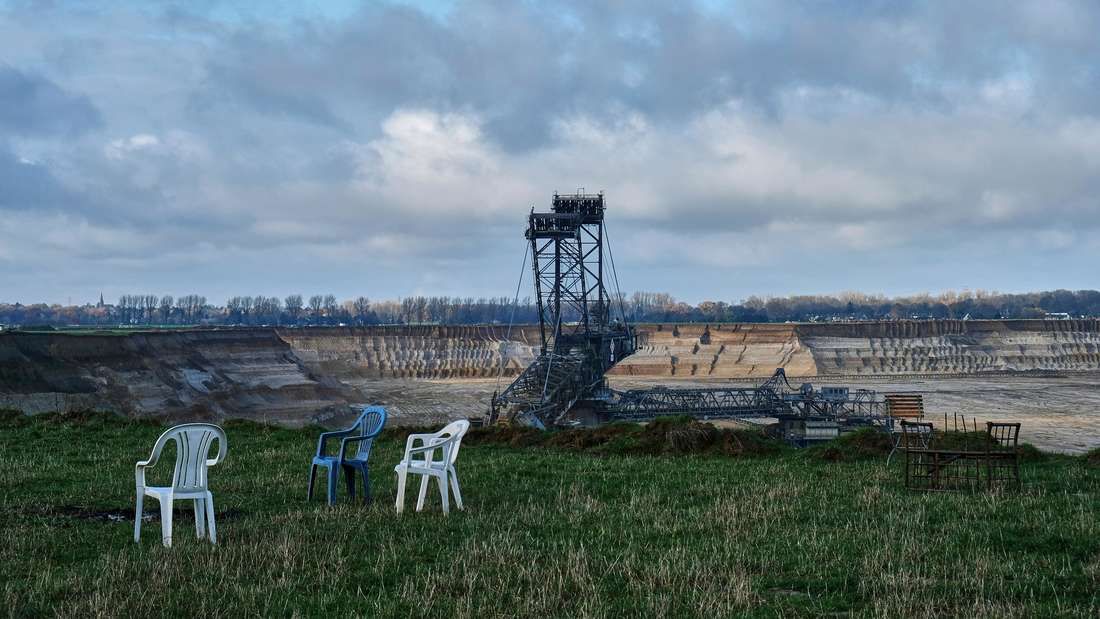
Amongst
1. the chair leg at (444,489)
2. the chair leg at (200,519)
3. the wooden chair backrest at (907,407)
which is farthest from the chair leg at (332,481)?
the wooden chair backrest at (907,407)

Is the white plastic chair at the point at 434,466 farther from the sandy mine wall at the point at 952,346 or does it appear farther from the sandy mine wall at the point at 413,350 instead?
the sandy mine wall at the point at 952,346

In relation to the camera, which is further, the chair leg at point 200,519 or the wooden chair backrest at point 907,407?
the wooden chair backrest at point 907,407

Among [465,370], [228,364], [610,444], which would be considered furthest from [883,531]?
[465,370]

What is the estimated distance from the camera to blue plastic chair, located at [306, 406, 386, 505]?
11.3 metres

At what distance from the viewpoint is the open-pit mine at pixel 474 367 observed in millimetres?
58312

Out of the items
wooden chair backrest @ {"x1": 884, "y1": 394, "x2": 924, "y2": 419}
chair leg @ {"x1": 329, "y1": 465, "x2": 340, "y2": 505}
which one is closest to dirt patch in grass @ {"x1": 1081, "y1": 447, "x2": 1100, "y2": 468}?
wooden chair backrest @ {"x1": 884, "y1": 394, "x2": 924, "y2": 419}

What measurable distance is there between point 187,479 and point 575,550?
361cm

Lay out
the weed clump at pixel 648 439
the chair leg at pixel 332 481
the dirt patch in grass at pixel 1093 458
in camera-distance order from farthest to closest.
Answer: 1. the weed clump at pixel 648 439
2. the dirt patch in grass at pixel 1093 458
3. the chair leg at pixel 332 481

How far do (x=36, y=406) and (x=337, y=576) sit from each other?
4395 centimetres

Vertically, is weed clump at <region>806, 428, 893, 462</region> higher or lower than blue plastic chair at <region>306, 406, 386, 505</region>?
lower

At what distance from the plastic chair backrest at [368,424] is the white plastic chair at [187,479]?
2.40m

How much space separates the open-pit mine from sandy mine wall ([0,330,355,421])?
0.15 metres

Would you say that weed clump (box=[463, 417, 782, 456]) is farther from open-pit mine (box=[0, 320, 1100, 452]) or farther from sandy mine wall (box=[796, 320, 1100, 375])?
sandy mine wall (box=[796, 320, 1100, 375])

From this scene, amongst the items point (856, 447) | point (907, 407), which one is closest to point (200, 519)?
point (856, 447)
